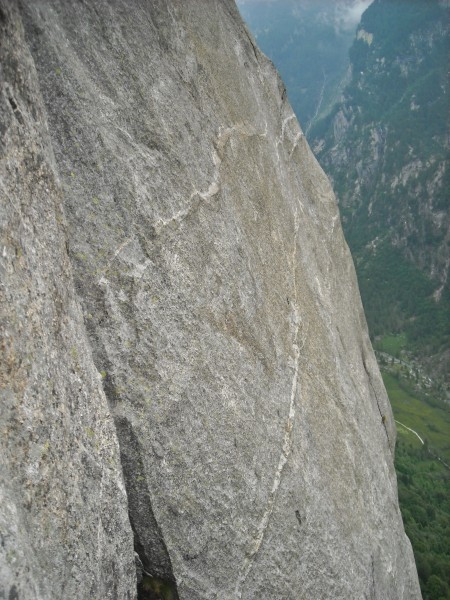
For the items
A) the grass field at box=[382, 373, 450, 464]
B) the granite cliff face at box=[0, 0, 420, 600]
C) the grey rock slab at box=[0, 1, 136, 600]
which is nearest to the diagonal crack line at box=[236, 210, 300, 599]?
the granite cliff face at box=[0, 0, 420, 600]

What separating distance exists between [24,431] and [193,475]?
522cm

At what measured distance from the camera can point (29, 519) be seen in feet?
24.6

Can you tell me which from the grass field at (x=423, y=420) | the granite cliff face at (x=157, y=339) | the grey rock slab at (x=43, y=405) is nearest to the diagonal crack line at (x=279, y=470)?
the granite cliff face at (x=157, y=339)

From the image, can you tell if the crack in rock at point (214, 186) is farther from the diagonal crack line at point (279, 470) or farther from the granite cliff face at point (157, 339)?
the diagonal crack line at point (279, 470)

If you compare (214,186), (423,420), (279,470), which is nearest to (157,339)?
(214,186)

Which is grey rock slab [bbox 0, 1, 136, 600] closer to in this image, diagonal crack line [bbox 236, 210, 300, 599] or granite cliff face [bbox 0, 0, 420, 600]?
granite cliff face [bbox 0, 0, 420, 600]

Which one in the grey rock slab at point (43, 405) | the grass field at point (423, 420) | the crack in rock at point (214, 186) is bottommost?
the grey rock slab at point (43, 405)

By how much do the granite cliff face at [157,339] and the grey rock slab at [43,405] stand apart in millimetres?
41

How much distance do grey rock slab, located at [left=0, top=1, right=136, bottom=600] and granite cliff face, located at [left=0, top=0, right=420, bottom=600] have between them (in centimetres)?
4

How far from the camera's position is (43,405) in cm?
821

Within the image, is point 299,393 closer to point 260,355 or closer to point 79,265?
point 260,355

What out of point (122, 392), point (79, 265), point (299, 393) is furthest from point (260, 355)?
point (79, 265)

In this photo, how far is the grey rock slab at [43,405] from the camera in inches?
293

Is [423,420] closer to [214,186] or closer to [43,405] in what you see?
[214,186]
